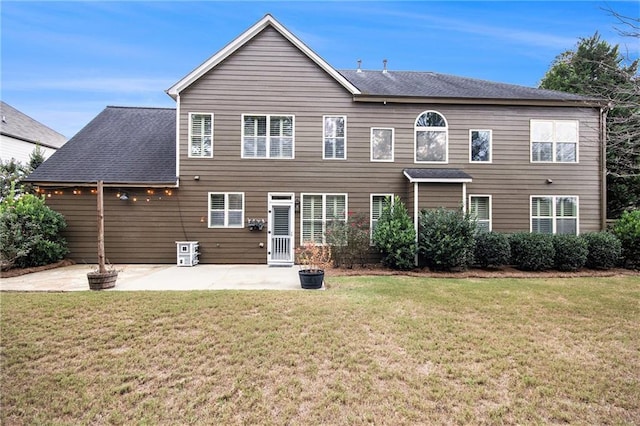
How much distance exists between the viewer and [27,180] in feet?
34.2

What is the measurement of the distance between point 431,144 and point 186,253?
9433 millimetres

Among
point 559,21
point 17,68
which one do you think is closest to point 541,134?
point 559,21

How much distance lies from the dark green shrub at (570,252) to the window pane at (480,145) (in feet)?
12.0

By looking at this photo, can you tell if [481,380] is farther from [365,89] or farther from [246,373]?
[365,89]

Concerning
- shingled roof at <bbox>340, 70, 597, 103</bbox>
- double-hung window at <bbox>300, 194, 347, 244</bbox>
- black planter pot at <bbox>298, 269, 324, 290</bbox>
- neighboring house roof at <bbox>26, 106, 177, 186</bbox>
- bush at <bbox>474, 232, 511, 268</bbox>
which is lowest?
black planter pot at <bbox>298, 269, 324, 290</bbox>

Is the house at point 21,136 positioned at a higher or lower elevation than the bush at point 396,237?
higher

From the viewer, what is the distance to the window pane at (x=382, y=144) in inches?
452

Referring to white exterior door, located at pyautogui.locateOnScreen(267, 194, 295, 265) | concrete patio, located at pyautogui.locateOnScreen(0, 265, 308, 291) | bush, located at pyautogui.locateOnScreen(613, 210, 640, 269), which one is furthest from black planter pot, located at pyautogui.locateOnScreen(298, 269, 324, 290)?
bush, located at pyautogui.locateOnScreen(613, 210, 640, 269)

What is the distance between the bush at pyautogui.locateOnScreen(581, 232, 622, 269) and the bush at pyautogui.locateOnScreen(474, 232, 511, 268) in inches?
103

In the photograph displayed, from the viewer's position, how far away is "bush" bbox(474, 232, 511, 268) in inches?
391

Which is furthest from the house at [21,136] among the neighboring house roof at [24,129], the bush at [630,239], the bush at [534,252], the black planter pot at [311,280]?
the bush at [630,239]

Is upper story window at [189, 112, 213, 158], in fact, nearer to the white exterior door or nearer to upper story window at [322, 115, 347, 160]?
the white exterior door

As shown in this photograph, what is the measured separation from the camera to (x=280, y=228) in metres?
11.3

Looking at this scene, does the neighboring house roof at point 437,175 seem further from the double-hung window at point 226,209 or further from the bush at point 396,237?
the double-hung window at point 226,209
